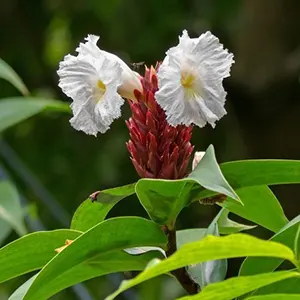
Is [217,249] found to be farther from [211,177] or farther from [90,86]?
[90,86]

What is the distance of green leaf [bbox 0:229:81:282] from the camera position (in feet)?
1.61

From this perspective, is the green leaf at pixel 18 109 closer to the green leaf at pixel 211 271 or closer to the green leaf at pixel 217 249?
the green leaf at pixel 211 271

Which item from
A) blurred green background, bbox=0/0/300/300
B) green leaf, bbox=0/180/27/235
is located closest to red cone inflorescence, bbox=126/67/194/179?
green leaf, bbox=0/180/27/235

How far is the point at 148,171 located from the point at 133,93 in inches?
2.0

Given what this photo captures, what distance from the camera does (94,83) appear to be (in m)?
0.51

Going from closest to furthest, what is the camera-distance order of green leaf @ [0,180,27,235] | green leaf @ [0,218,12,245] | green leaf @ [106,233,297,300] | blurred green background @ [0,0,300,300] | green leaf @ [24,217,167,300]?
green leaf @ [106,233,297,300] → green leaf @ [24,217,167,300] → green leaf @ [0,180,27,235] → green leaf @ [0,218,12,245] → blurred green background @ [0,0,300,300]

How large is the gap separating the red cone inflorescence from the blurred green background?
113 centimetres

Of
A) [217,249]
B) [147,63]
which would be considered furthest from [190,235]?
[147,63]

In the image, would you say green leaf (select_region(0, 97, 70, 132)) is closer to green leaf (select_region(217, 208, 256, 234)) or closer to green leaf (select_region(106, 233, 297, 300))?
green leaf (select_region(217, 208, 256, 234))

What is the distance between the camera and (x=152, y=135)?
1.62ft

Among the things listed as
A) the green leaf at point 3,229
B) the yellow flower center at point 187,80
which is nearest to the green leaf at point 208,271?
the yellow flower center at point 187,80

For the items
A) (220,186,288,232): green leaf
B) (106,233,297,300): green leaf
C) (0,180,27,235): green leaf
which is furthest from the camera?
(0,180,27,235): green leaf

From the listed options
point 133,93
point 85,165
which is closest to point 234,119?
point 85,165

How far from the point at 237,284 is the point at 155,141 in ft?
0.45
